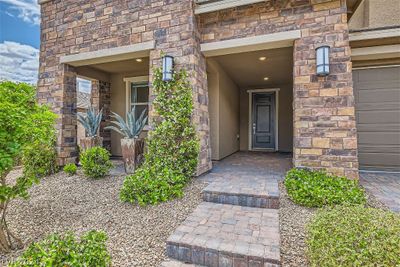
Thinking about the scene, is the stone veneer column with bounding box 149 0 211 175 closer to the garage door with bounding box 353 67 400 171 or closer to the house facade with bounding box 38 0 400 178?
the house facade with bounding box 38 0 400 178

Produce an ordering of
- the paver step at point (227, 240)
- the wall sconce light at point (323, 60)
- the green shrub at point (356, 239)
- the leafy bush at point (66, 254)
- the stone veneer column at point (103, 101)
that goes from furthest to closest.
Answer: the stone veneer column at point (103, 101)
the wall sconce light at point (323, 60)
the paver step at point (227, 240)
the leafy bush at point (66, 254)
the green shrub at point (356, 239)

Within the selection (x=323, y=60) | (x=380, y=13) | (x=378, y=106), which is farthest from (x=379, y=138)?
(x=380, y=13)

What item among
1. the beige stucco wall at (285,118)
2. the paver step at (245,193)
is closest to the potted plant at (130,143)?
the paver step at (245,193)

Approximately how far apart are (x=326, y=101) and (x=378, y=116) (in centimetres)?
208

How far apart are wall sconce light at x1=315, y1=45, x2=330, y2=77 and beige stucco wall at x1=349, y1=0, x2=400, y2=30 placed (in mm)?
3092

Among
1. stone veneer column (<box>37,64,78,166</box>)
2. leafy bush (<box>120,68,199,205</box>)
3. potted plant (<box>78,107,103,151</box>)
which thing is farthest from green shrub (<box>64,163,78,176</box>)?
leafy bush (<box>120,68,199,205</box>)

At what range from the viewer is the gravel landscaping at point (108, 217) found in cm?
222

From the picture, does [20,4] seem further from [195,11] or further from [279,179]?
[279,179]

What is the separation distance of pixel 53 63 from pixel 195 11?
3.73m

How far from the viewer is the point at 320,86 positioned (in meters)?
3.54

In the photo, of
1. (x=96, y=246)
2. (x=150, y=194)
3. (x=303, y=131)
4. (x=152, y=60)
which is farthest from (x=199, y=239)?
(x=152, y=60)

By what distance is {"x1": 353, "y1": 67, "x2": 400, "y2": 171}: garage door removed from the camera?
14.8ft

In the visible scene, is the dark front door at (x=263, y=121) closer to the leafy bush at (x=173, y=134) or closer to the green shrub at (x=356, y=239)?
the leafy bush at (x=173, y=134)

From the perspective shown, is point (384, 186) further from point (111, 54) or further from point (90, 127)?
point (90, 127)
